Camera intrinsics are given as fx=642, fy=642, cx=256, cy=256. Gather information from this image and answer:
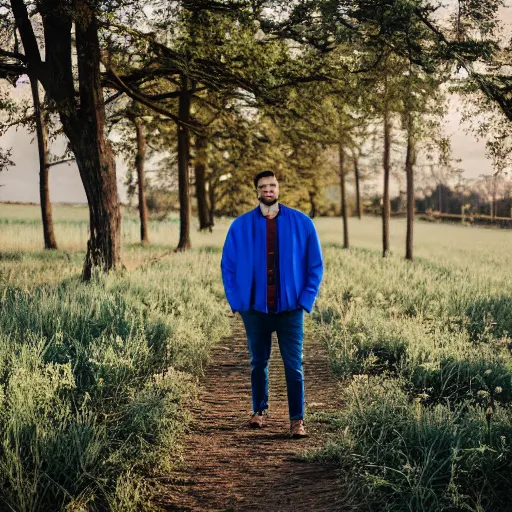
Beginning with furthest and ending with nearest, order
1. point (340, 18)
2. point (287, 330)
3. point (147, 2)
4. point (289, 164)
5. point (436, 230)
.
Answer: point (436, 230)
point (289, 164)
point (147, 2)
point (340, 18)
point (287, 330)

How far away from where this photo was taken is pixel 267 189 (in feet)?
17.9

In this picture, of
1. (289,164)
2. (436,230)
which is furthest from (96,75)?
(436,230)

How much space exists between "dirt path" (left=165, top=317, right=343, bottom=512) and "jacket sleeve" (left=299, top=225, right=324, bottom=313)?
120 centimetres

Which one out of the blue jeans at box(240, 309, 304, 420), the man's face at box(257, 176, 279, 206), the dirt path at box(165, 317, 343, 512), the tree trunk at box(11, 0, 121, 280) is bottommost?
the dirt path at box(165, 317, 343, 512)

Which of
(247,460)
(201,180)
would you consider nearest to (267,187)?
(247,460)

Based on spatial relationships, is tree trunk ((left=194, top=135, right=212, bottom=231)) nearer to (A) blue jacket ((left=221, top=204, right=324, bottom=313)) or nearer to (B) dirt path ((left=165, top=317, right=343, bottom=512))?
(B) dirt path ((left=165, top=317, right=343, bottom=512))

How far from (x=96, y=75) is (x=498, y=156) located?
29.0 feet

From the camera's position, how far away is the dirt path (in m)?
4.31

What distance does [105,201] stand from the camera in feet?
46.1

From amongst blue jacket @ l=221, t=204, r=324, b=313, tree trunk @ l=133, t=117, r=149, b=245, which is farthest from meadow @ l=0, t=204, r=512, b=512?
tree trunk @ l=133, t=117, r=149, b=245

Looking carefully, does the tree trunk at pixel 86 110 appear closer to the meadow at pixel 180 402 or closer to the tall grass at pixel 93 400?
the meadow at pixel 180 402

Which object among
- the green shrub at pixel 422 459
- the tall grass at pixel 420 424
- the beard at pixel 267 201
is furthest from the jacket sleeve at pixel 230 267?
the green shrub at pixel 422 459

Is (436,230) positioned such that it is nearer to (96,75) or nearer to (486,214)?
(486,214)

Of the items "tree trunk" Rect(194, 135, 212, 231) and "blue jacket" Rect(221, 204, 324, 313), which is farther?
"tree trunk" Rect(194, 135, 212, 231)
